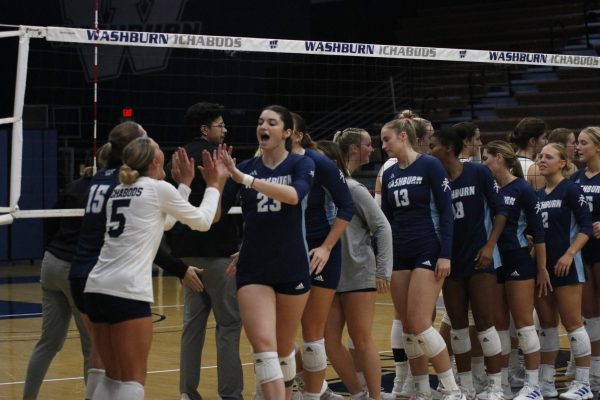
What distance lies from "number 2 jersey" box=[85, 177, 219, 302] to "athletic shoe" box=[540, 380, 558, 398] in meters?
3.50

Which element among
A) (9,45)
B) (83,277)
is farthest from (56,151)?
(83,277)

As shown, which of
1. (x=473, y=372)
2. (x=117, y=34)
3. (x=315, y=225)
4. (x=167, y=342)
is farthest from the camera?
(x=167, y=342)

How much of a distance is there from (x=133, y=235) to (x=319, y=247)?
1406mm

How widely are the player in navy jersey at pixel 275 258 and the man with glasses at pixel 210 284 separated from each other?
0.95 m

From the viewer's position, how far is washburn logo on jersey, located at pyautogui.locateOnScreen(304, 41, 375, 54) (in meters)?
9.65

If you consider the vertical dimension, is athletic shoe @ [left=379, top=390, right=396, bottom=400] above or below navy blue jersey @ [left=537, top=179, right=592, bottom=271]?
below

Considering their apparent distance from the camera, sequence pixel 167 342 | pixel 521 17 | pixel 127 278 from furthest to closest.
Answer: pixel 521 17
pixel 167 342
pixel 127 278

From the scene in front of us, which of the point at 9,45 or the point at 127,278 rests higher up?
the point at 9,45

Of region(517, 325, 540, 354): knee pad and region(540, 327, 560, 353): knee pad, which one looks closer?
region(517, 325, 540, 354): knee pad

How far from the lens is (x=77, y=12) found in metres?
19.7

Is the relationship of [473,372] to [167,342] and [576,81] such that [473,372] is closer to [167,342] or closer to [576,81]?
[167,342]

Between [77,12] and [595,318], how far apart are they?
44.2 feet

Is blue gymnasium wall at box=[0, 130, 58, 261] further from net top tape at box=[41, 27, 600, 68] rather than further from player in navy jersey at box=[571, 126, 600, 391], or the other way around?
player in navy jersey at box=[571, 126, 600, 391]

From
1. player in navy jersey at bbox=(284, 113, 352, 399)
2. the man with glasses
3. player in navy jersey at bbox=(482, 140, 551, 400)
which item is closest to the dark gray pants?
the man with glasses
